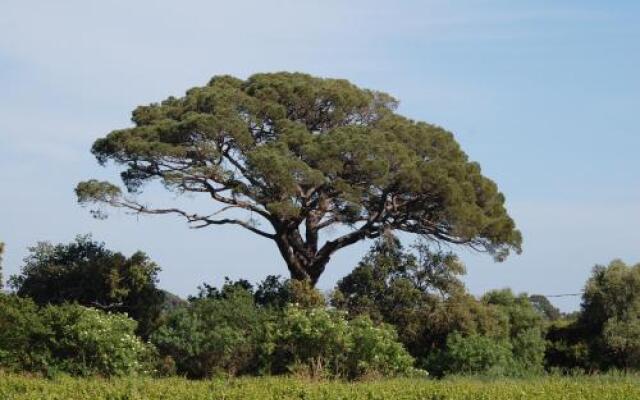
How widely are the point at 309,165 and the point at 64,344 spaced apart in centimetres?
805

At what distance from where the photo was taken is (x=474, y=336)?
70.9ft

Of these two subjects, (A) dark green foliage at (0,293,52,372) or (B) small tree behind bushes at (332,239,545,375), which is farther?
(B) small tree behind bushes at (332,239,545,375)

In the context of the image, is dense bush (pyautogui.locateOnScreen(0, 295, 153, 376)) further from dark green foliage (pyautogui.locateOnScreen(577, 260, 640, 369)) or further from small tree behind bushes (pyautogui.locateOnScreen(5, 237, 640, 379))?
dark green foliage (pyautogui.locateOnScreen(577, 260, 640, 369))

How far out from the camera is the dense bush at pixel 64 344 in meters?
17.6

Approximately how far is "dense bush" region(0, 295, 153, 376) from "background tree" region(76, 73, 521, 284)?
5885mm

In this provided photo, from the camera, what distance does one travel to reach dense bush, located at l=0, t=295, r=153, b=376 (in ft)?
57.8

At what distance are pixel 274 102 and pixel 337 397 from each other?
42.5 feet

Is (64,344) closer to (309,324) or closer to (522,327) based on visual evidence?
(309,324)

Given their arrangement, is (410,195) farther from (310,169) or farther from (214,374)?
(214,374)

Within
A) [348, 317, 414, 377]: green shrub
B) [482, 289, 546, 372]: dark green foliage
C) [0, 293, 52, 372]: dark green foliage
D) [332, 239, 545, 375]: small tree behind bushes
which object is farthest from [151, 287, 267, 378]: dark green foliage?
[482, 289, 546, 372]: dark green foliage

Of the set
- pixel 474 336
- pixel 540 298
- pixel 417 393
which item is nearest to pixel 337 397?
pixel 417 393


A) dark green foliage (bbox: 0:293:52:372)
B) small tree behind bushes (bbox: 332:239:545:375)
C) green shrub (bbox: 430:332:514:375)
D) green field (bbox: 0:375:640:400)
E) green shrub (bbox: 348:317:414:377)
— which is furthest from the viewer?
small tree behind bushes (bbox: 332:239:545:375)

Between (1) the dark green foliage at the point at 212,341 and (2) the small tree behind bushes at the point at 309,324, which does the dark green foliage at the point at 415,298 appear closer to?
(2) the small tree behind bushes at the point at 309,324

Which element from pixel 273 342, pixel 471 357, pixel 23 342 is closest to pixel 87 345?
pixel 23 342
